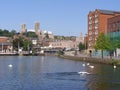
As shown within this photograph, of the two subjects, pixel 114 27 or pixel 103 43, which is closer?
pixel 103 43

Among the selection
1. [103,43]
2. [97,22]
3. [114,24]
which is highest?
[97,22]

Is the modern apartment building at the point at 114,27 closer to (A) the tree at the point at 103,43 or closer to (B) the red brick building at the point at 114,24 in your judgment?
(B) the red brick building at the point at 114,24

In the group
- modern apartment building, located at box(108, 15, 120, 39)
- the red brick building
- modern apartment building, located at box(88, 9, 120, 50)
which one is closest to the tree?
modern apartment building, located at box(108, 15, 120, 39)

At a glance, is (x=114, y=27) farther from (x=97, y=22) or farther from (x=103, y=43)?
Answer: (x=103, y=43)

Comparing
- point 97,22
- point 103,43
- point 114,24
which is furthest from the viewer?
point 97,22

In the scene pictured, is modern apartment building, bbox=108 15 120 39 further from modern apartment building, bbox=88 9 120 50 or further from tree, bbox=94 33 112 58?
tree, bbox=94 33 112 58

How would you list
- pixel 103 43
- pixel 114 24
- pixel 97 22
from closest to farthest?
pixel 103 43
pixel 114 24
pixel 97 22

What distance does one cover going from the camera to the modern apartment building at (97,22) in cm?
15875

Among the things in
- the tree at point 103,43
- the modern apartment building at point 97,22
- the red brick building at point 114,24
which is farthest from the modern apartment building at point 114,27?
the tree at point 103,43

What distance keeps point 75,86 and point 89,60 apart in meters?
70.8

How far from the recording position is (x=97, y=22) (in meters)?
162

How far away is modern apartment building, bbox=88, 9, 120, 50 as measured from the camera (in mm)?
158750

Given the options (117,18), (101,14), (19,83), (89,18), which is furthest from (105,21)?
(19,83)

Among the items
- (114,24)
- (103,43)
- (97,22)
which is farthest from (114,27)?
(103,43)
